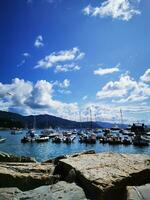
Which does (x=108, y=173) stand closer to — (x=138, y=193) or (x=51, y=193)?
(x=51, y=193)

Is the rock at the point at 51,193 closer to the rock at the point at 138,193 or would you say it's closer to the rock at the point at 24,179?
the rock at the point at 24,179

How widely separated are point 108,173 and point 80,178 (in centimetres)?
91

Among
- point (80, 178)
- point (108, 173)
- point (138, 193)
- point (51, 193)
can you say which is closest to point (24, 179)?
point (51, 193)

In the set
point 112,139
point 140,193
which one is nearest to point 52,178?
point 140,193

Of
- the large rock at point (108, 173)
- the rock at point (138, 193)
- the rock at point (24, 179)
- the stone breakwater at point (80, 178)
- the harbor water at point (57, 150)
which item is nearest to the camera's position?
the rock at point (138, 193)

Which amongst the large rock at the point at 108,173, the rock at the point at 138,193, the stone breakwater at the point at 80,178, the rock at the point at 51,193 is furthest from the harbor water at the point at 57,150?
the rock at the point at 138,193

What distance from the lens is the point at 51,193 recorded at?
337 inches

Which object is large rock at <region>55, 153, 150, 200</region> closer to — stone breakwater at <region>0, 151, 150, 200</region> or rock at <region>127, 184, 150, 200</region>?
stone breakwater at <region>0, 151, 150, 200</region>

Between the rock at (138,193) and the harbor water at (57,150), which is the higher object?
the rock at (138,193)

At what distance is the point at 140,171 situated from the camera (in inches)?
356

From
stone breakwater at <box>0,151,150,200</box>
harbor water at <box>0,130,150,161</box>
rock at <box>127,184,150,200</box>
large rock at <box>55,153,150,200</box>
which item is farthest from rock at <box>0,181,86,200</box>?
harbor water at <box>0,130,150,161</box>

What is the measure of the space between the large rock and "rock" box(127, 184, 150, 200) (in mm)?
601

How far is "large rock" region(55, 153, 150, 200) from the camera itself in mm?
8091

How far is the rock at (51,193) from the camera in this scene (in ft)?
26.9
